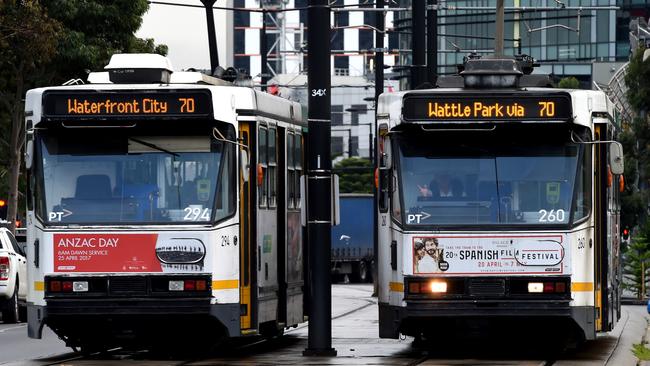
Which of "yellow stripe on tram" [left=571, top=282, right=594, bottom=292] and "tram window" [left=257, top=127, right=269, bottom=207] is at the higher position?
"tram window" [left=257, top=127, right=269, bottom=207]

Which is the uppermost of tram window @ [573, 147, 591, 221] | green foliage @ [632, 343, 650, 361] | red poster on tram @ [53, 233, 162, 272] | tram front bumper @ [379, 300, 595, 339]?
tram window @ [573, 147, 591, 221]

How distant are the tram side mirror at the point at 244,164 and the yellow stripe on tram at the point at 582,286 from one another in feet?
12.2

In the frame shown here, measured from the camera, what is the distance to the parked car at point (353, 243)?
202ft

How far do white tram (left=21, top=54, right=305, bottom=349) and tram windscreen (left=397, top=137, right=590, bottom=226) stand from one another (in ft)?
5.98

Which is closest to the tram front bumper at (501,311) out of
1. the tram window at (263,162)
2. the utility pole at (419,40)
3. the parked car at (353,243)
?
the tram window at (263,162)

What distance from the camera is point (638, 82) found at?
59.0m

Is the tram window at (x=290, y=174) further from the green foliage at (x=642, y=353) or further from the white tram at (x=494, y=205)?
the green foliage at (x=642, y=353)

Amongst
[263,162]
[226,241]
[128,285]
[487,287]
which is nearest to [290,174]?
[263,162]

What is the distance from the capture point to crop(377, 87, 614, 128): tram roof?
1841 cm

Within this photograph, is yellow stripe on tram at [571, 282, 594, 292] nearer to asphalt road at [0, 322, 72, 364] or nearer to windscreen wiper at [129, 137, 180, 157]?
windscreen wiper at [129, 137, 180, 157]

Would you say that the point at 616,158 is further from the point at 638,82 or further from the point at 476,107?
the point at 638,82

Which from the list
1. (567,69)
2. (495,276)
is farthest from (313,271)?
(567,69)

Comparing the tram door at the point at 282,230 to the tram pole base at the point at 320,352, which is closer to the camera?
the tram pole base at the point at 320,352

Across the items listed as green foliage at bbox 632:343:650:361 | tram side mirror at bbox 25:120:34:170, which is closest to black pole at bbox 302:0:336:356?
tram side mirror at bbox 25:120:34:170
